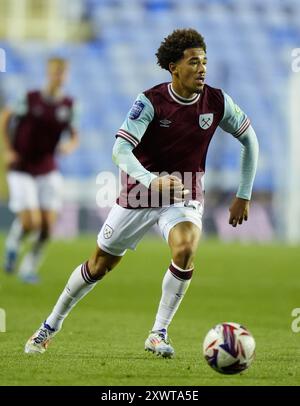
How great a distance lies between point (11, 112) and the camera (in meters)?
13.0

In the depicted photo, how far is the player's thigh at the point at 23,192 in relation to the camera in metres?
12.7

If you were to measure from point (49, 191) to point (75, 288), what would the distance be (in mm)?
6431

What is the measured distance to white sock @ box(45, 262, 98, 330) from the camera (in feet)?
21.5

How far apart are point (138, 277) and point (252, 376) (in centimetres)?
873

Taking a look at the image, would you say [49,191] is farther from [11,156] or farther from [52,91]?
[52,91]

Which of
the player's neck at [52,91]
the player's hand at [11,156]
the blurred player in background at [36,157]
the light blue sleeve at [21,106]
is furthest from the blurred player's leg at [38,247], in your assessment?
the player's neck at [52,91]

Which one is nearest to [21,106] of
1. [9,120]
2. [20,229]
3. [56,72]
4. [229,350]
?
[9,120]

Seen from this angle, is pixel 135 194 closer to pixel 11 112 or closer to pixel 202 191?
pixel 202 191

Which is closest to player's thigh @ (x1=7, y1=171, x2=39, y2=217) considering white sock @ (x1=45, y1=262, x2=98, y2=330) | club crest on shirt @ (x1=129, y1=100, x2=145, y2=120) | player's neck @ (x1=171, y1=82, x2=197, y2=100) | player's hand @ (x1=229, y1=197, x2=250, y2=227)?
white sock @ (x1=45, y1=262, x2=98, y2=330)

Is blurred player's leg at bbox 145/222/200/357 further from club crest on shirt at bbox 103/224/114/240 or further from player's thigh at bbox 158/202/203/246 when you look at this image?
club crest on shirt at bbox 103/224/114/240

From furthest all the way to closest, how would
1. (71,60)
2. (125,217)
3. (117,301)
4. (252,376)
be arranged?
(71,60), (117,301), (125,217), (252,376)

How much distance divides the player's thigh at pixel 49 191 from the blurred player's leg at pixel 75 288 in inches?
245

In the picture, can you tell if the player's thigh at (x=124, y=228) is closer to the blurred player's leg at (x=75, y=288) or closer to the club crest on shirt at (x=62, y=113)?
the blurred player's leg at (x=75, y=288)
